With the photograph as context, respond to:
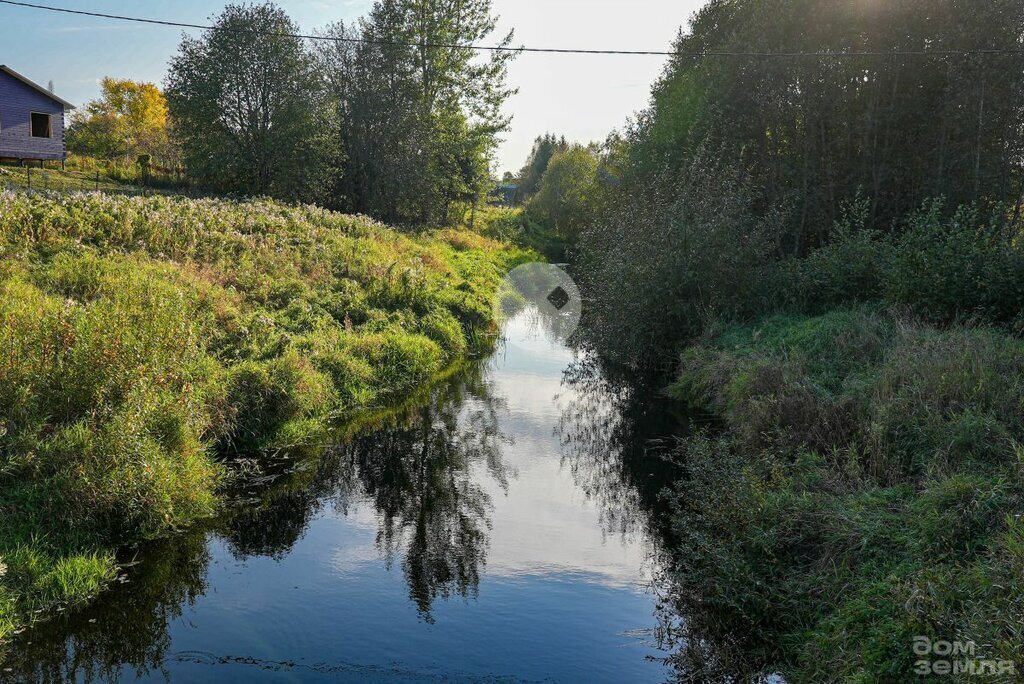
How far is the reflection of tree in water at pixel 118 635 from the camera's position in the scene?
18.4ft

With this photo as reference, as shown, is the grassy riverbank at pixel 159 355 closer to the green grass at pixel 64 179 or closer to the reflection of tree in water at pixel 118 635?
the reflection of tree in water at pixel 118 635

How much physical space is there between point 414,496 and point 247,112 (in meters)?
27.8

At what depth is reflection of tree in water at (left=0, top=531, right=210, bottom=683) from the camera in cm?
561

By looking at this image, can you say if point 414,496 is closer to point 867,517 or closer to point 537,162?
point 867,517

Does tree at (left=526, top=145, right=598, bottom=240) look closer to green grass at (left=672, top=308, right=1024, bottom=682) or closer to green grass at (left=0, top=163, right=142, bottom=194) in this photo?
green grass at (left=0, top=163, right=142, bottom=194)

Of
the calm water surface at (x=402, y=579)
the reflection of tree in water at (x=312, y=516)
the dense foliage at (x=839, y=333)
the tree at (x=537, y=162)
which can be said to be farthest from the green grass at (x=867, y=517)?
the tree at (x=537, y=162)

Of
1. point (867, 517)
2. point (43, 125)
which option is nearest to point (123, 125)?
point (43, 125)

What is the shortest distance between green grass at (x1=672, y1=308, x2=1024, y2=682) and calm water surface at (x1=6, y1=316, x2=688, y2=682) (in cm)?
93

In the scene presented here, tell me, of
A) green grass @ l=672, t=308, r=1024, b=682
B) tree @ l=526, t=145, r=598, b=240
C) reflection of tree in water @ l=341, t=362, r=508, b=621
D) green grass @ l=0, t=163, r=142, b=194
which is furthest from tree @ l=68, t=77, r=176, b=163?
green grass @ l=672, t=308, r=1024, b=682

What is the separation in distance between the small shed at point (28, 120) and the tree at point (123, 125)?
43.6 feet

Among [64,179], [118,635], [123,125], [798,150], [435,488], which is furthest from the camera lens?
[123,125]

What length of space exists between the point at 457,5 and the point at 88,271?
31.7 m

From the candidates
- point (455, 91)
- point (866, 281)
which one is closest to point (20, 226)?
point (866, 281)

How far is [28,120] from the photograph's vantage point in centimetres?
3094
